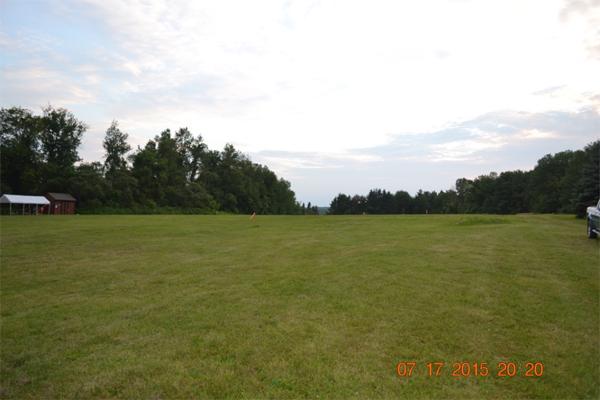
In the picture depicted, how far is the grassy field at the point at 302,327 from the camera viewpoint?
3906 mm

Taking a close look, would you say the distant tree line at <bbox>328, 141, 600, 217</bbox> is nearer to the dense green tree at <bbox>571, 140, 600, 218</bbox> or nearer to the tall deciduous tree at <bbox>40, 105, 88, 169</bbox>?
the dense green tree at <bbox>571, 140, 600, 218</bbox>

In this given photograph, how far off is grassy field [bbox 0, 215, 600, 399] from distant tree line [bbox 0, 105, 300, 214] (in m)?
48.5

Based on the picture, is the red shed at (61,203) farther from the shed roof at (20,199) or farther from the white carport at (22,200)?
the shed roof at (20,199)

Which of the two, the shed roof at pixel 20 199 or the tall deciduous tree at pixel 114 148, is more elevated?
the tall deciduous tree at pixel 114 148

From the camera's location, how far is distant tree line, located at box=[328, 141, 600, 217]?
31812mm

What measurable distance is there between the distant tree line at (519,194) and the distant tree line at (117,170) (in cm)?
4654

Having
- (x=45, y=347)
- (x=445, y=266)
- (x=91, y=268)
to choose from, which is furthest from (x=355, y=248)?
(x=45, y=347)

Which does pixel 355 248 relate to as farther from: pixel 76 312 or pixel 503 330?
pixel 76 312

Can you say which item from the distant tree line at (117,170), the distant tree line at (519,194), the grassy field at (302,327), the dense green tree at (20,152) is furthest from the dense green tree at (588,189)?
the dense green tree at (20,152)

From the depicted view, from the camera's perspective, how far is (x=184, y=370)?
4.17 m

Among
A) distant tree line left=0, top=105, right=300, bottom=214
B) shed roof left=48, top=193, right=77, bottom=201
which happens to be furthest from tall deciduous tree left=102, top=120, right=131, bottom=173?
shed roof left=48, top=193, right=77, bottom=201

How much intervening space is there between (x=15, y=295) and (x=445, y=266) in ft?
34.2

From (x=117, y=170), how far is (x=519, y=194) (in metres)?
94.2

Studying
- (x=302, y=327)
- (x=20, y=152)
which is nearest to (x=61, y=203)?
(x=20, y=152)
